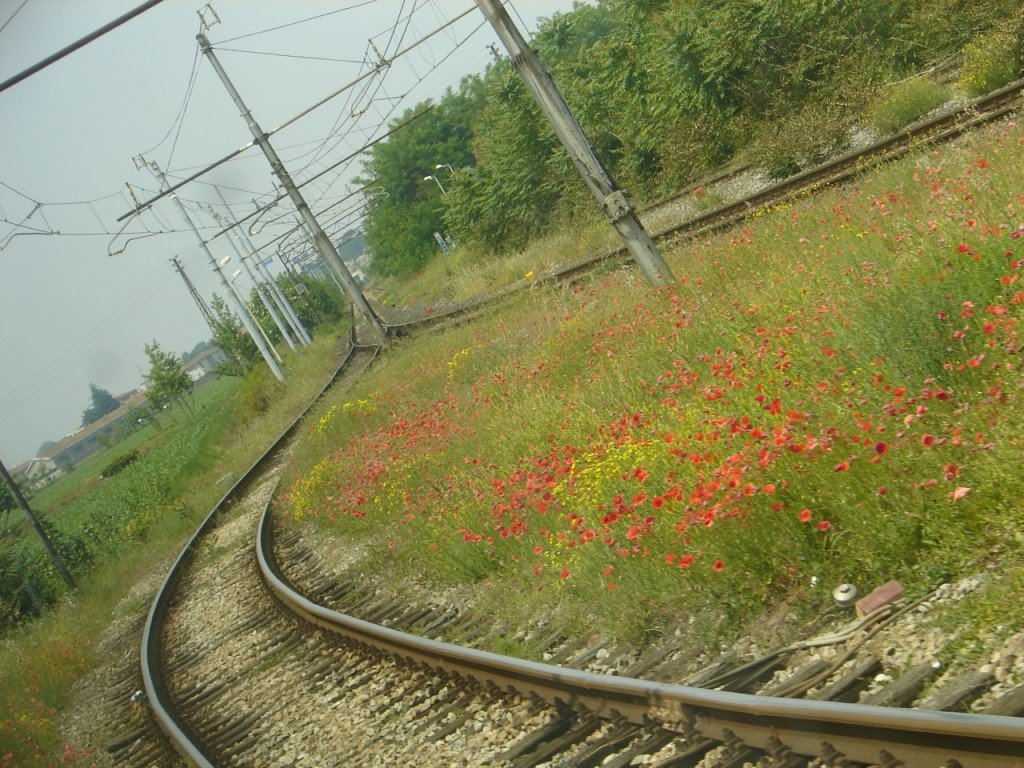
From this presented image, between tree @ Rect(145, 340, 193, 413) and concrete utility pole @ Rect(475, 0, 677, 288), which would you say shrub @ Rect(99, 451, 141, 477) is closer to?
tree @ Rect(145, 340, 193, 413)

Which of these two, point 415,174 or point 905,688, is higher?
point 415,174

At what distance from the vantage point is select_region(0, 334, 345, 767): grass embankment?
470 inches

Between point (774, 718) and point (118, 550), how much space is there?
27293 millimetres

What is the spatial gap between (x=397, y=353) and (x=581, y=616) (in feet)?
66.7

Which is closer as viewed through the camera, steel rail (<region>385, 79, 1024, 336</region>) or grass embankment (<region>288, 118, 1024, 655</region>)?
grass embankment (<region>288, 118, 1024, 655</region>)

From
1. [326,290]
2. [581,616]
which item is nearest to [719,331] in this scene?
[581,616]

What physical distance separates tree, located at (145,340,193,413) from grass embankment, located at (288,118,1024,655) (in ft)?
242

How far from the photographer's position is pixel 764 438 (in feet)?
18.6

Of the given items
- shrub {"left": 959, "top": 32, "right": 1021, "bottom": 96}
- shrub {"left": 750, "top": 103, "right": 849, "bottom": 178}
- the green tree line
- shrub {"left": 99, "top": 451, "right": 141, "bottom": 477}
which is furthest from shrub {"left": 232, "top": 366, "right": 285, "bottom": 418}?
shrub {"left": 959, "top": 32, "right": 1021, "bottom": 96}

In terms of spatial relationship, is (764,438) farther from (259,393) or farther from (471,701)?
(259,393)

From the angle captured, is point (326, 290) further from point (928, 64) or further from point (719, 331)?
point (719, 331)

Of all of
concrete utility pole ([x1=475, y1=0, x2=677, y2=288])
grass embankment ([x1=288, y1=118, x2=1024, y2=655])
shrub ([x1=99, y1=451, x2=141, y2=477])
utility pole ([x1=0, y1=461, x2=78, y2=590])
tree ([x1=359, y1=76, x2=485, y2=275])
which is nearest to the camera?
grass embankment ([x1=288, y1=118, x2=1024, y2=655])

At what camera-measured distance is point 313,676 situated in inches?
335

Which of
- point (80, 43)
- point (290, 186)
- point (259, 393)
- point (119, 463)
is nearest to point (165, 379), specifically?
point (119, 463)
